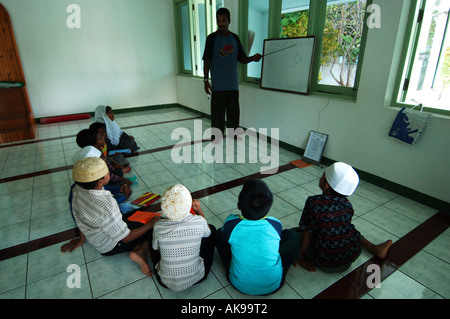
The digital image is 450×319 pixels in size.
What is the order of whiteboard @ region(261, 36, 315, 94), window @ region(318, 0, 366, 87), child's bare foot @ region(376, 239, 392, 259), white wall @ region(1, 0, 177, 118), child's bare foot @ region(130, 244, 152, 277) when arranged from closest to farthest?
child's bare foot @ region(130, 244, 152, 277) → child's bare foot @ region(376, 239, 392, 259) → window @ region(318, 0, 366, 87) → whiteboard @ region(261, 36, 315, 94) → white wall @ region(1, 0, 177, 118)

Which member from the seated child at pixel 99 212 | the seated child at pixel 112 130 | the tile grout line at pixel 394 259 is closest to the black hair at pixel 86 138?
the seated child at pixel 112 130

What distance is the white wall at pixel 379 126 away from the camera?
2377mm

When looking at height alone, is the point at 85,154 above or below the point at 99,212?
above

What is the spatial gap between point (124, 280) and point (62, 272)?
0.44 m

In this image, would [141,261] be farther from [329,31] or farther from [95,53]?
[95,53]

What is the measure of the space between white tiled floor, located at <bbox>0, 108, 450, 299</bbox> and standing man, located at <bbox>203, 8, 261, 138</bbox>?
1074mm

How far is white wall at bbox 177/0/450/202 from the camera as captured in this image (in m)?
2.38

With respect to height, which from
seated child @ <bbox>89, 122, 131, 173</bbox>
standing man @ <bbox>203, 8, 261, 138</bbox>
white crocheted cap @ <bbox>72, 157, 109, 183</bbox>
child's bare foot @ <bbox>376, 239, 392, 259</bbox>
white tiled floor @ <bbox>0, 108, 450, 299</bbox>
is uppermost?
standing man @ <bbox>203, 8, 261, 138</bbox>

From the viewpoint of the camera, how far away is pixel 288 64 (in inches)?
142

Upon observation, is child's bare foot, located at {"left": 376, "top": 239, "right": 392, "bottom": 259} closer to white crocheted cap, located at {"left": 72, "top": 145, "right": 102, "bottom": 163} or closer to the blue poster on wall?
the blue poster on wall

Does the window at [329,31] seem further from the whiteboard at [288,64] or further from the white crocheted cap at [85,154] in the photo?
the white crocheted cap at [85,154]

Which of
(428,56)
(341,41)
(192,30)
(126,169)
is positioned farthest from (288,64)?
(192,30)

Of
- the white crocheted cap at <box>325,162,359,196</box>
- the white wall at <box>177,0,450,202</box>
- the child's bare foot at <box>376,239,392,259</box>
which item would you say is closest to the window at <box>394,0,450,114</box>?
the white wall at <box>177,0,450,202</box>

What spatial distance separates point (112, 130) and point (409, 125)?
11.1 ft
